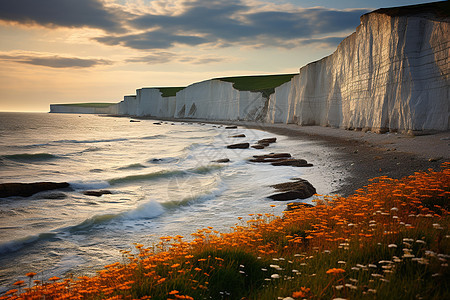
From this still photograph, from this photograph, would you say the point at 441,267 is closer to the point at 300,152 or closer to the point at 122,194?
the point at 122,194

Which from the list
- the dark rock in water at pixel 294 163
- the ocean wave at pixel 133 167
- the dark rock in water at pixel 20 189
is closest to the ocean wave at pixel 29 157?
the ocean wave at pixel 133 167

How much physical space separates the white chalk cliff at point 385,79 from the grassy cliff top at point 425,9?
0.18 metres

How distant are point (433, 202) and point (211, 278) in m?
5.66

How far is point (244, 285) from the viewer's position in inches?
169

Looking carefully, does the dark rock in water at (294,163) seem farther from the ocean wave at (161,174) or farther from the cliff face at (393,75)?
the cliff face at (393,75)

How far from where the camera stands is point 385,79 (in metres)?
25.0

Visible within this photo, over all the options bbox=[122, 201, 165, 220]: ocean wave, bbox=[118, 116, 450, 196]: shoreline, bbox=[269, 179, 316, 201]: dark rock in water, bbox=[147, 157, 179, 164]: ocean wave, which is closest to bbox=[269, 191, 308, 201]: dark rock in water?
bbox=[269, 179, 316, 201]: dark rock in water

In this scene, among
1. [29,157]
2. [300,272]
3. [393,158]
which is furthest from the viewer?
[29,157]

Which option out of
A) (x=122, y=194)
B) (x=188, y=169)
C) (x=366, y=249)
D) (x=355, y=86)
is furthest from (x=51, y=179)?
(x=355, y=86)

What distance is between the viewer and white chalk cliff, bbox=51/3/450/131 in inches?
781

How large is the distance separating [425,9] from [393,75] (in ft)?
16.3

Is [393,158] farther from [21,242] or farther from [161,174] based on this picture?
[21,242]

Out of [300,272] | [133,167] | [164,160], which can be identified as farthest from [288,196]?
[164,160]

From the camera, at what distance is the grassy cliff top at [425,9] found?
2205cm
